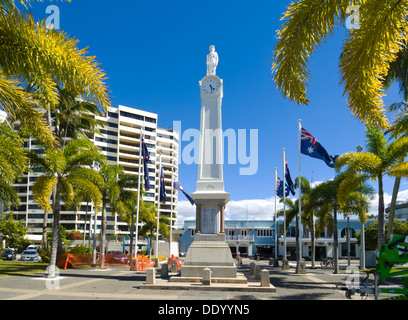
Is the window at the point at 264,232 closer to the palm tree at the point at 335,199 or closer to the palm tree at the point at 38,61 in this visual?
the palm tree at the point at 335,199

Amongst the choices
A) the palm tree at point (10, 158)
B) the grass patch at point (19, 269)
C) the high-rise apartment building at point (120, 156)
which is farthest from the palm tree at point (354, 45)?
the high-rise apartment building at point (120, 156)

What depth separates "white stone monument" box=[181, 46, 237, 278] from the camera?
20984mm

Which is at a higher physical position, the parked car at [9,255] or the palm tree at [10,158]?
the palm tree at [10,158]

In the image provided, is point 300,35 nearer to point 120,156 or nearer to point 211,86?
point 211,86

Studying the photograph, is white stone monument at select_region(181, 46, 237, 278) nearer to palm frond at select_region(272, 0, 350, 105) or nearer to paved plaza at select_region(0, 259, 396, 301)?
paved plaza at select_region(0, 259, 396, 301)

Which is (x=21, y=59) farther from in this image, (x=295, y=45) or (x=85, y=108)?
(x=85, y=108)

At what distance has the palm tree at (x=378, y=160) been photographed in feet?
68.7

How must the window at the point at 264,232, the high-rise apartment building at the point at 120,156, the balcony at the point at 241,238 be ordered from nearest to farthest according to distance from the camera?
the balcony at the point at 241,238, the window at the point at 264,232, the high-rise apartment building at the point at 120,156

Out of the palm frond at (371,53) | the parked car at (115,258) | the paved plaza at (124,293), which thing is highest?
the palm frond at (371,53)

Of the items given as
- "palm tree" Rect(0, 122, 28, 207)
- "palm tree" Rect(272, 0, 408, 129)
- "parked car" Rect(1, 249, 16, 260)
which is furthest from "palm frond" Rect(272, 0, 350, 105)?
"parked car" Rect(1, 249, 16, 260)

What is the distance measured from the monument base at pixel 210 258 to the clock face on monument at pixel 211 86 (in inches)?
349

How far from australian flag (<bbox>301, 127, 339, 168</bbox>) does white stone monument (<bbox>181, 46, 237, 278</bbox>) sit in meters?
7.07

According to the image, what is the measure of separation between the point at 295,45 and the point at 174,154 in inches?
3596
